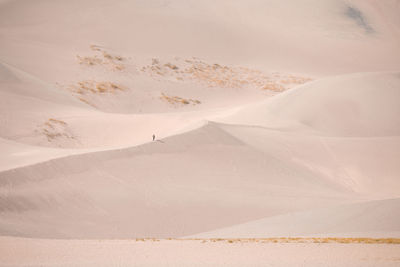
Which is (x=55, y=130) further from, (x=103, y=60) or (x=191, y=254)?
(x=103, y=60)

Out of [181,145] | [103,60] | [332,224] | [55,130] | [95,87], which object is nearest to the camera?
[332,224]

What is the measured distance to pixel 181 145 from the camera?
19.7m

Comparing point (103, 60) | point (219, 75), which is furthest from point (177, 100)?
point (103, 60)

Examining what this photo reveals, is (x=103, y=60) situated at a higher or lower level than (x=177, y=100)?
higher

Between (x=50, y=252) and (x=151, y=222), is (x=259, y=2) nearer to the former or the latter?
(x=151, y=222)

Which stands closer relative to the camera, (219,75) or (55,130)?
(55,130)

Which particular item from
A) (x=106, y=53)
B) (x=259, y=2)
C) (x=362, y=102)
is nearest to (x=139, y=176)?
(x=362, y=102)

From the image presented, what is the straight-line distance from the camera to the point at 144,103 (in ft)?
103

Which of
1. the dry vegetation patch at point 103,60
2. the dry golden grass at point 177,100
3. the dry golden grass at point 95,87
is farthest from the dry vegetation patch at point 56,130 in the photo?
the dry vegetation patch at point 103,60

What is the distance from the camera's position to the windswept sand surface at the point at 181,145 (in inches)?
436

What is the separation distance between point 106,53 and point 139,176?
22207mm

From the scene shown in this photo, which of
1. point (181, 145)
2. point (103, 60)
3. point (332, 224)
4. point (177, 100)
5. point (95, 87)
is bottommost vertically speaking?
point (332, 224)

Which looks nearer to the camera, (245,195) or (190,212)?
(190,212)

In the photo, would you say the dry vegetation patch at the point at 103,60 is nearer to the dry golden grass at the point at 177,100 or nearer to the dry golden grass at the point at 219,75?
the dry golden grass at the point at 219,75
